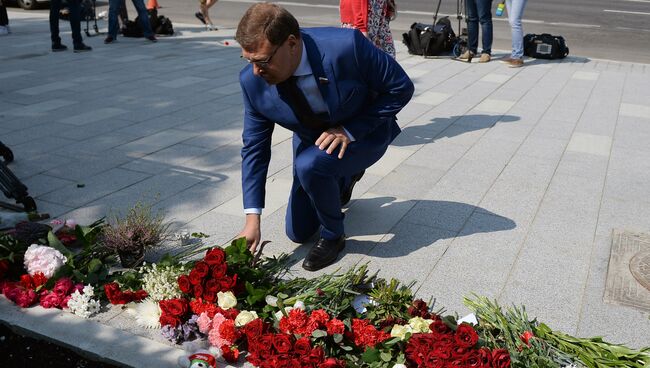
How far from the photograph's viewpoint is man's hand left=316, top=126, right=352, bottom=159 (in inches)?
129

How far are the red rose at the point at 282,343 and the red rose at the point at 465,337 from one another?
659 mm

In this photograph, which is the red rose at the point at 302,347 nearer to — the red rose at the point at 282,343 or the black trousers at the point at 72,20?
the red rose at the point at 282,343

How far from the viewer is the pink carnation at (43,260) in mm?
3227

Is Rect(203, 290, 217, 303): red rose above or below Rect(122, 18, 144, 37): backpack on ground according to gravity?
below

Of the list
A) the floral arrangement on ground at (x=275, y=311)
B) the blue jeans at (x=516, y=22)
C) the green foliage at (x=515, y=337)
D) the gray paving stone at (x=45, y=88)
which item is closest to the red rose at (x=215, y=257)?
the floral arrangement on ground at (x=275, y=311)

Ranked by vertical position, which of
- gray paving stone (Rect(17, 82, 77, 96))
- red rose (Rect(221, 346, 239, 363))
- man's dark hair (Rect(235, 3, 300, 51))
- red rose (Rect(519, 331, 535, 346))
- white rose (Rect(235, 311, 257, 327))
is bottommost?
red rose (Rect(221, 346, 239, 363))

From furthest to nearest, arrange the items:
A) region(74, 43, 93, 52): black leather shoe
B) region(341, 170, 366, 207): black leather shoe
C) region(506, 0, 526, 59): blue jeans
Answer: region(74, 43, 93, 52): black leather shoe → region(506, 0, 526, 59): blue jeans → region(341, 170, 366, 207): black leather shoe

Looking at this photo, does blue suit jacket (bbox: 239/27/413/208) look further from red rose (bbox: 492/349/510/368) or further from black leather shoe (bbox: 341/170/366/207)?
red rose (bbox: 492/349/510/368)

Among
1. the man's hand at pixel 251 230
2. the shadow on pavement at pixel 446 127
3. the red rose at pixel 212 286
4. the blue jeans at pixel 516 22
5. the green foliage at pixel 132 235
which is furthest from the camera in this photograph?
the blue jeans at pixel 516 22

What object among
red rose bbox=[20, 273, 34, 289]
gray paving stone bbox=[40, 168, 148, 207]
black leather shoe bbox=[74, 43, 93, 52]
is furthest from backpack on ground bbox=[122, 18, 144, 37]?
red rose bbox=[20, 273, 34, 289]

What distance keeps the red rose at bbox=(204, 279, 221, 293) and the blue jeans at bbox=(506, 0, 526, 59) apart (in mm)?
7868

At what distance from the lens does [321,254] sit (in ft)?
11.9

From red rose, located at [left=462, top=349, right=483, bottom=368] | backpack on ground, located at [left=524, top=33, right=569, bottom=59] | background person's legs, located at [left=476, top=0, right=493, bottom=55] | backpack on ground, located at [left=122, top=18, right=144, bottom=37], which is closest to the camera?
red rose, located at [left=462, top=349, right=483, bottom=368]

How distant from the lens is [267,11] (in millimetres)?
2807
